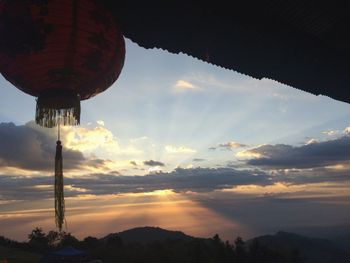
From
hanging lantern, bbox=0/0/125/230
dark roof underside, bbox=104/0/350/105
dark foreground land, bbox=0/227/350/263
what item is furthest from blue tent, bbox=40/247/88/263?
hanging lantern, bbox=0/0/125/230

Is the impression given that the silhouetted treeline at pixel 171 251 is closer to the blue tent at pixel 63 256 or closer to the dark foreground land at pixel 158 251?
the dark foreground land at pixel 158 251

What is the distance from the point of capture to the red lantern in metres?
1.95

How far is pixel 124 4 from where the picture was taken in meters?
2.43

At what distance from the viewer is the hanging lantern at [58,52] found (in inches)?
77.0

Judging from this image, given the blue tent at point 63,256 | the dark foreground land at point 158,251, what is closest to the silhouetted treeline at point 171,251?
the dark foreground land at point 158,251

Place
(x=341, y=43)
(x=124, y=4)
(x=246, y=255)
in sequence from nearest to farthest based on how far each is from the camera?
(x=124, y=4)
(x=341, y=43)
(x=246, y=255)

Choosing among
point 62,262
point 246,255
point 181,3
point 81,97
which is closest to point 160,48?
point 181,3

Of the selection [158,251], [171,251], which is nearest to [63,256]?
[158,251]

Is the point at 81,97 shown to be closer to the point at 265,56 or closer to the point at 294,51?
the point at 265,56

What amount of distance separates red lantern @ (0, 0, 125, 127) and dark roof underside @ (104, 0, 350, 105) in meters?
0.25

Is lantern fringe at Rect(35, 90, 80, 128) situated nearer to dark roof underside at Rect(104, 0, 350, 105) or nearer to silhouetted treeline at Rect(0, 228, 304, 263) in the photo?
dark roof underside at Rect(104, 0, 350, 105)

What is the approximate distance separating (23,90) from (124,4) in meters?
0.86

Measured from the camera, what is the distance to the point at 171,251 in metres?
45.0

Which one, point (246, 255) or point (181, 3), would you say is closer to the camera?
point (181, 3)
